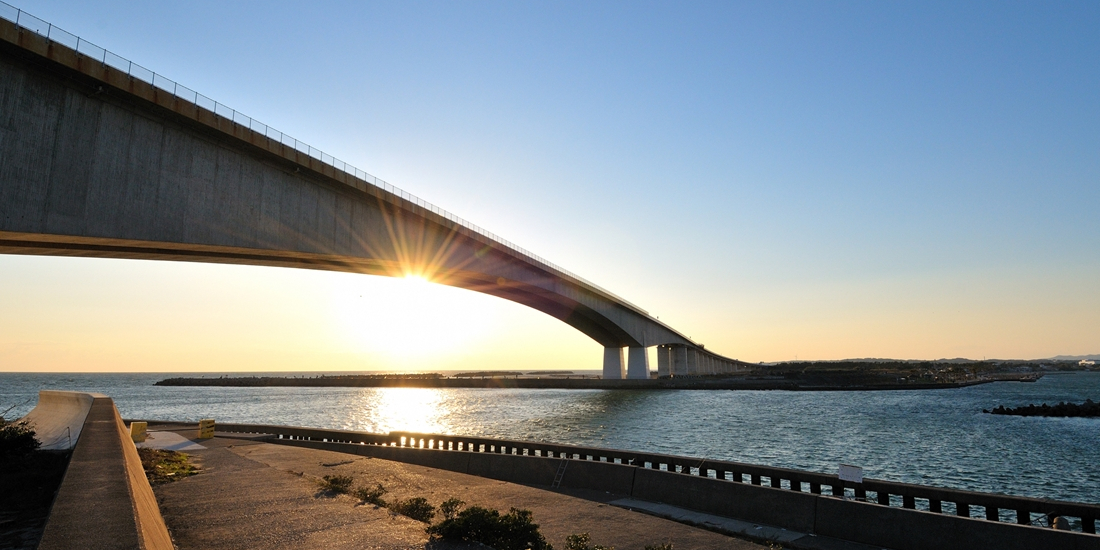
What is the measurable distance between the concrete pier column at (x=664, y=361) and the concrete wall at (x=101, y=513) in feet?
400

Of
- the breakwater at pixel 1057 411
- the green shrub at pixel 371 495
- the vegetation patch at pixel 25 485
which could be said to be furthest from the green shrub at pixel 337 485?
the breakwater at pixel 1057 411

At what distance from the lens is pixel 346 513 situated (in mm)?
10578

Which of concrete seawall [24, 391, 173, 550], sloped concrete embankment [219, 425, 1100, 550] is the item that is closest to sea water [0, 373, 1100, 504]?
sloped concrete embankment [219, 425, 1100, 550]

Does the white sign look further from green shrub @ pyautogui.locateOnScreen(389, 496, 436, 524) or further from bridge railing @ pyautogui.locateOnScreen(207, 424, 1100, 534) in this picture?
green shrub @ pyautogui.locateOnScreen(389, 496, 436, 524)

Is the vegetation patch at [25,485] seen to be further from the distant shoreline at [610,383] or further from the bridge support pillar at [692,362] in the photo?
the bridge support pillar at [692,362]

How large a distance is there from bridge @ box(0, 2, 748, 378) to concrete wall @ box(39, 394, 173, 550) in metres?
12.7

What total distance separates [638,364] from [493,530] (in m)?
97.1

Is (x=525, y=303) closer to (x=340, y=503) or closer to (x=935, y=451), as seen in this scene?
(x=935, y=451)

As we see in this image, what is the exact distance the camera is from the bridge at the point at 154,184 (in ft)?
62.4

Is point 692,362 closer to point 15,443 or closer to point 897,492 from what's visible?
point 897,492

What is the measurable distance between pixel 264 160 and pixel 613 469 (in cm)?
2256

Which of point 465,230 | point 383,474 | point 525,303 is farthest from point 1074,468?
point 525,303

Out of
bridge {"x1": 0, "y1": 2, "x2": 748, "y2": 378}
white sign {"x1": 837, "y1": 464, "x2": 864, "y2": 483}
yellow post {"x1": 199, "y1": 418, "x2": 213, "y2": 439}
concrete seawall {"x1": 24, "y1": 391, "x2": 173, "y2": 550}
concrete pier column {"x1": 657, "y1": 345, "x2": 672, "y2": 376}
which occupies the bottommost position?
yellow post {"x1": 199, "y1": 418, "x2": 213, "y2": 439}

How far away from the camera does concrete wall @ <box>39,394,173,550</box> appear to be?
541 cm
